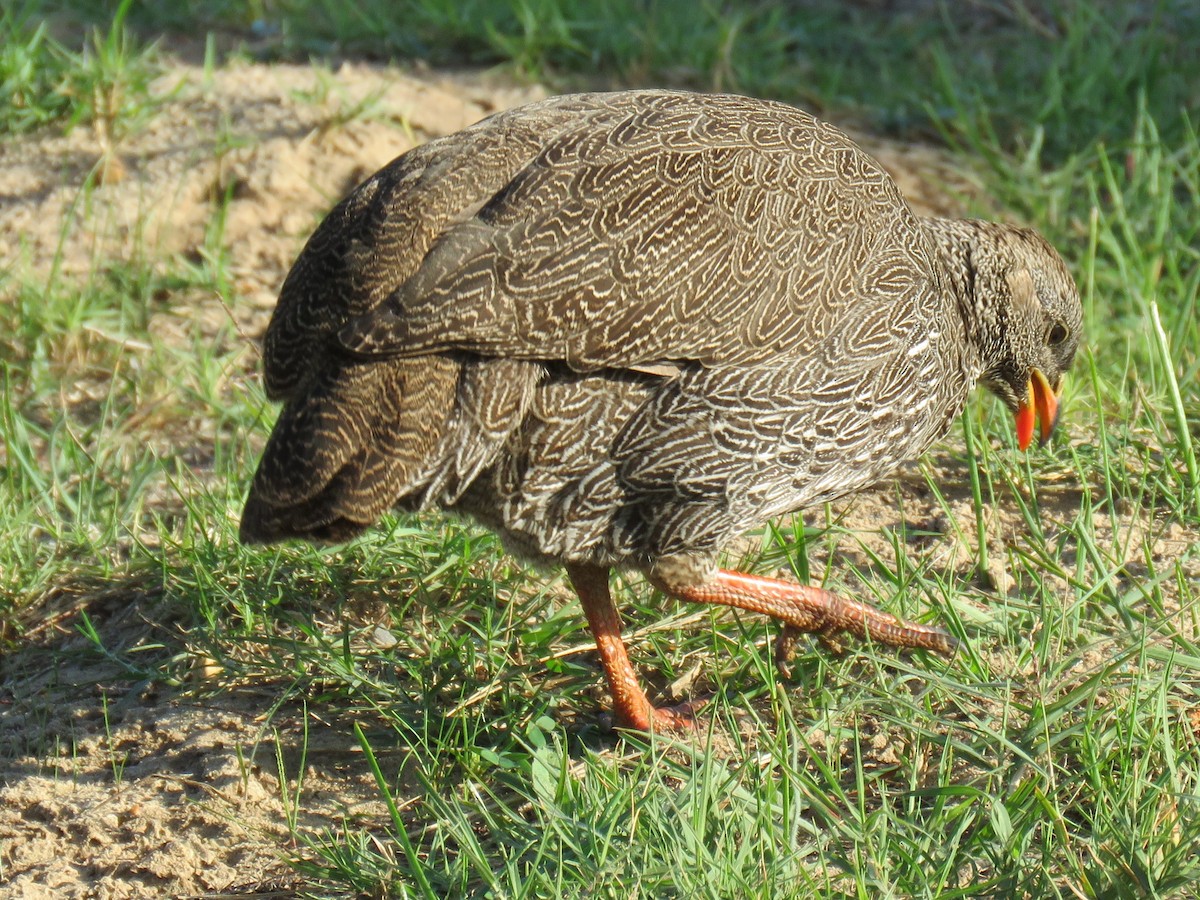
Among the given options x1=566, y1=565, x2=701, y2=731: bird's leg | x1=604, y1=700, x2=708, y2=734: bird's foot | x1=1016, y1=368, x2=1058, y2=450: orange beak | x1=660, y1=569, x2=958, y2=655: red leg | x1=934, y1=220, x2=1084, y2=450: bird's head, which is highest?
x1=934, y1=220, x2=1084, y2=450: bird's head

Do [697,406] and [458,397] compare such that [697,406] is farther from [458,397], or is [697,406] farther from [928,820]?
[928,820]

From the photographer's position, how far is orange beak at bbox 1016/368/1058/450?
4402 mm

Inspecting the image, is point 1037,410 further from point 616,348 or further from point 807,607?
point 616,348

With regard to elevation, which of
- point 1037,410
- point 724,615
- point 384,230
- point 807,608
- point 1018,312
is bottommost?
point 724,615

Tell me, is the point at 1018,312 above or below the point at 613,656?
above

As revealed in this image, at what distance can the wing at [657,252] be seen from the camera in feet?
10.5

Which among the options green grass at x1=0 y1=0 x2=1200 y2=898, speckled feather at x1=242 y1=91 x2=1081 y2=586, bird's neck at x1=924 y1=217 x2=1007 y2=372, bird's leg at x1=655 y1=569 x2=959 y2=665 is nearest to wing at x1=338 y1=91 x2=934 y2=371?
speckled feather at x1=242 y1=91 x2=1081 y2=586

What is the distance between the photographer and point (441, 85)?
21.2ft

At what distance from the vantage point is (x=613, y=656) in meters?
3.77

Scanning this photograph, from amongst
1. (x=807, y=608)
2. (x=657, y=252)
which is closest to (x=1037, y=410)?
(x=807, y=608)

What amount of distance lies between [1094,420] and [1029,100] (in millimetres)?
2274

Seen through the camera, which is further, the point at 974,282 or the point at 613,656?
the point at 974,282

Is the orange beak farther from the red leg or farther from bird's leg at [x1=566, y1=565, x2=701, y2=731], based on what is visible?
bird's leg at [x1=566, y1=565, x2=701, y2=731]

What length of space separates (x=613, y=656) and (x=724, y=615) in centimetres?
46
